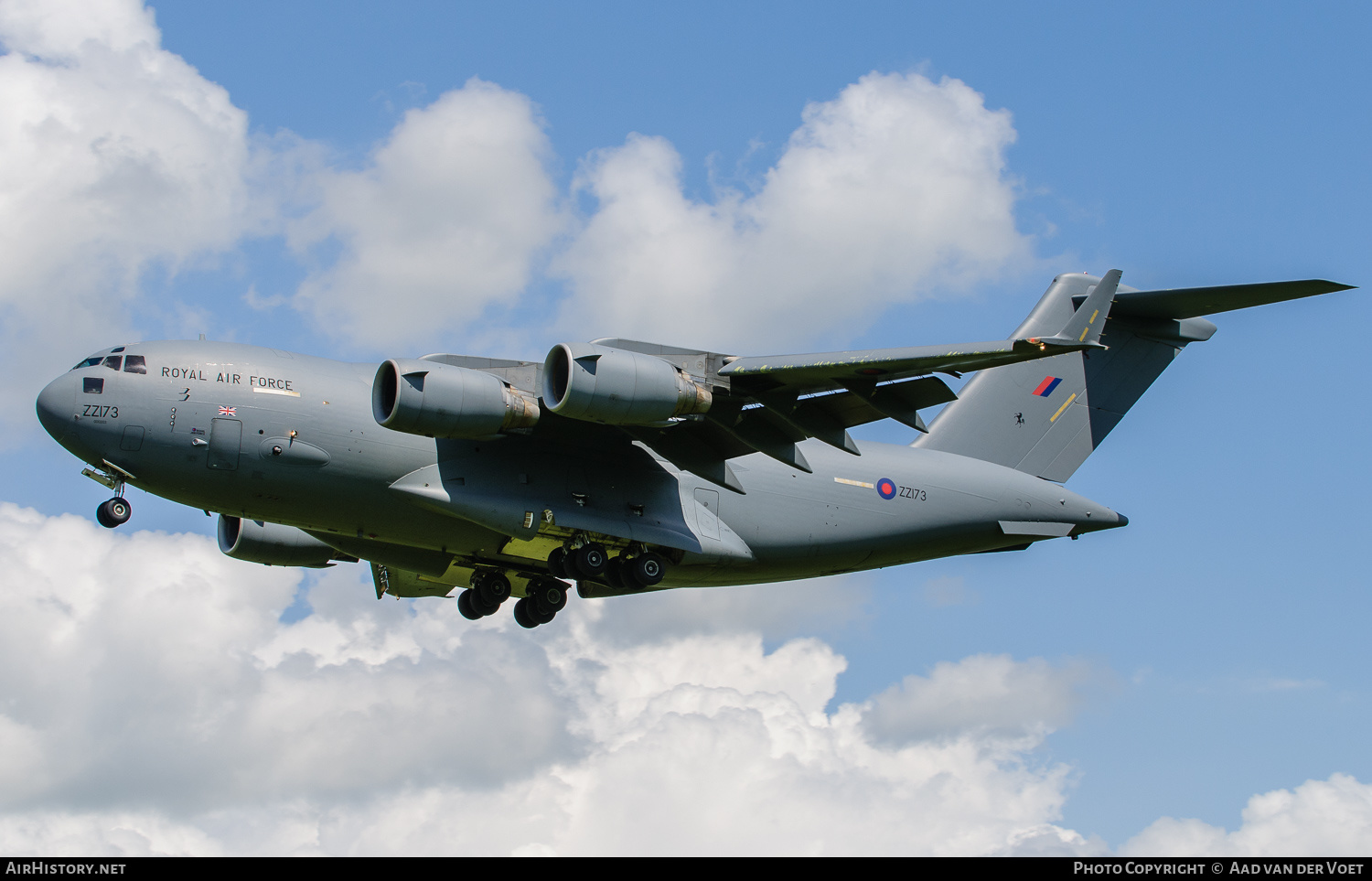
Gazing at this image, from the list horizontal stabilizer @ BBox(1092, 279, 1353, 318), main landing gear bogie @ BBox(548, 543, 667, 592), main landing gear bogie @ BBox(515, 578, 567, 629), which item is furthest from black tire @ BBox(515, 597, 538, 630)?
horizontal stabilizer @ BBox(1092, 279, 1353, 318)

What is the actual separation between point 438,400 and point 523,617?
4.59 metres

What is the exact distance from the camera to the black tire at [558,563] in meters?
13.8

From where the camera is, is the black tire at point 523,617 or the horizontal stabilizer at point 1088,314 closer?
the horizontal stabilizer at point 1088,314

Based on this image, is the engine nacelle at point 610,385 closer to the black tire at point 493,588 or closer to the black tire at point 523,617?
the black tire at point 493,588

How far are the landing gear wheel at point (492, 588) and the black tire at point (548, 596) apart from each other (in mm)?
311

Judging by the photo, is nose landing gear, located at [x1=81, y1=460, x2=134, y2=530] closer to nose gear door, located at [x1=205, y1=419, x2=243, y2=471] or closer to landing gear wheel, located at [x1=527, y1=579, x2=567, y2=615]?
nose gear door, located at [x1=205, y1=419, x2=243, y2=471]

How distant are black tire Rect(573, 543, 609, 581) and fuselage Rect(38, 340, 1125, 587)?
175 millimetres

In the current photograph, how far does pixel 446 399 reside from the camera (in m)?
11.9

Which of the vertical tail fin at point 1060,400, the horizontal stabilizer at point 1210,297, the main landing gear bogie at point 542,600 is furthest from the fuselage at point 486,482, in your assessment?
the horizontal stabilizer at point 1210,297

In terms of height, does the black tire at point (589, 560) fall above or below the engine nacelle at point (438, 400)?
below

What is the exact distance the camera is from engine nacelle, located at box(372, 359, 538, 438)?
1181 centimetres

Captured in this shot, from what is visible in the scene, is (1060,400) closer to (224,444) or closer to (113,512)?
(224,444)
